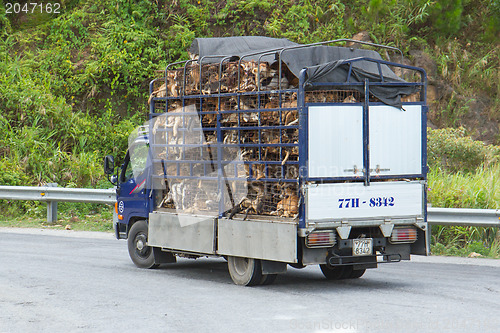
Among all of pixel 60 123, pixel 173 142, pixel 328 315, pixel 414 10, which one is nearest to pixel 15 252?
pixel 173 142

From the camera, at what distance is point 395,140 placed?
9766 millimetres

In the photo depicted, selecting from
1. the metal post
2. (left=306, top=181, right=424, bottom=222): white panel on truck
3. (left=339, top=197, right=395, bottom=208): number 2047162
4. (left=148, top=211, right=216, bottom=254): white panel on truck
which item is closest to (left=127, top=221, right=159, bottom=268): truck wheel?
(left=148, top=211, right=216, bottom=254): white panel on truck

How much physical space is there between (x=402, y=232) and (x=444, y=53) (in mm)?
15382

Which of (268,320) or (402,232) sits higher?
(402,232)

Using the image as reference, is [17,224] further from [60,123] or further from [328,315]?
[328,315]

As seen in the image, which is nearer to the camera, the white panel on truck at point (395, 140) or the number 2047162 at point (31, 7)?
the white panel on truck at point (395, 140)

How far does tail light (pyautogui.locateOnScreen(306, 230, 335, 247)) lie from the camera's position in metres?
9.02

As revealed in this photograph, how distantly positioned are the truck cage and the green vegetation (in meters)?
10.3

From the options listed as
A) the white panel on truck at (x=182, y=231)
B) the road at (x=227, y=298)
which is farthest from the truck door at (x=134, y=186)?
the road at (x=227, y=298)

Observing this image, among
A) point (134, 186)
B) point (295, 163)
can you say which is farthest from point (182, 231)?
point (295, 163)

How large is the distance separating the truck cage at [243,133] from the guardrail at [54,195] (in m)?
5.71

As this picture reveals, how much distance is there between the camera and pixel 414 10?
24.6m

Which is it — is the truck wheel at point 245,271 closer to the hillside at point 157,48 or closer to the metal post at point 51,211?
the metal post at point 51,211

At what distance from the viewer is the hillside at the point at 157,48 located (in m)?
22.5
